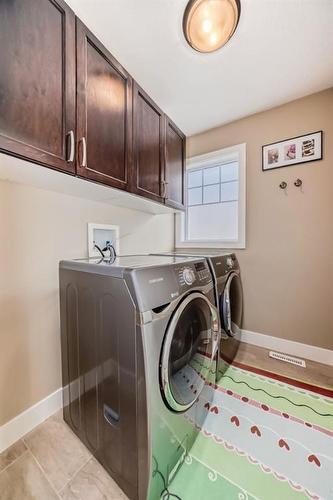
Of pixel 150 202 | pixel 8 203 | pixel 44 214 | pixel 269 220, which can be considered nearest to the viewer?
pixel 8 203

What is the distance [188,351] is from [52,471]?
2.72ft

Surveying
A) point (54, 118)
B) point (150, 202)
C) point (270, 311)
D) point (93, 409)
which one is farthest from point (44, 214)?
point (270, 311)

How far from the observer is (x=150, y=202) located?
175cm

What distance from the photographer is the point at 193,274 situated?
1.07m

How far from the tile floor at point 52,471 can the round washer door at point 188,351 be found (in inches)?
18.9

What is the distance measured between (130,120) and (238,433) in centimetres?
207

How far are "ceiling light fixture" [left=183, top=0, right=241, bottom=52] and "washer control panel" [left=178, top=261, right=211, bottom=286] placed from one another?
1323 mm

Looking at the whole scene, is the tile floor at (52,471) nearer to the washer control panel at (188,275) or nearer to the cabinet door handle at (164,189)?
the washer control panel at (188,275)

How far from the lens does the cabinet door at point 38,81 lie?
787 mm

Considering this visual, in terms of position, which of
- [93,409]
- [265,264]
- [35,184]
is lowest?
[93,409]

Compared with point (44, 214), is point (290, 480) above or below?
below

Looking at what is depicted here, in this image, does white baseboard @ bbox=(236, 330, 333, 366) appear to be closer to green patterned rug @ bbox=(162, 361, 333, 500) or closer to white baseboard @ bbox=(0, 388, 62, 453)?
green patterned rug @ bbox=(162, 361, 333, 500)

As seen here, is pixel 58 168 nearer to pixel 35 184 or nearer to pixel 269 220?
pixel 35 184

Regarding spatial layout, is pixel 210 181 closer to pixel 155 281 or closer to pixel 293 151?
pixel 293 151
